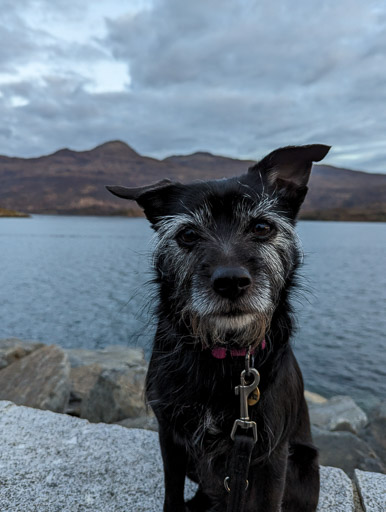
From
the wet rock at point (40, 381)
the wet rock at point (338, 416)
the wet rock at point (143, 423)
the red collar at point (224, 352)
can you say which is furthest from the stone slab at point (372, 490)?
the wet rock at point (338, 416)

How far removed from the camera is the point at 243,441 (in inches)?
95.5

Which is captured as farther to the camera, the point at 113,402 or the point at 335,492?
the point at 113,402

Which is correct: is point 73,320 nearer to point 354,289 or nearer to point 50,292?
point 50,292

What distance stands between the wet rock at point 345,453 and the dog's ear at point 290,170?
4.10 m

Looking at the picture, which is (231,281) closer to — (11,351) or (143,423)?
(143,423)

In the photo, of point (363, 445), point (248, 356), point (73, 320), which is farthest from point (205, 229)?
point (73, 320)

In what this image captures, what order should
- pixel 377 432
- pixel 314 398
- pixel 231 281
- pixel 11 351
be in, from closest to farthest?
pixel 231 281
pixel 377 432
pixel 11 351
pixel 314 398

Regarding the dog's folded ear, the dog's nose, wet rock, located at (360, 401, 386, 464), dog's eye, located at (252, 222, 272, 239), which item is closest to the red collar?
the dog's nose

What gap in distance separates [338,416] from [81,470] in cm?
709

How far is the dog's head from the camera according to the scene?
8.04 ft

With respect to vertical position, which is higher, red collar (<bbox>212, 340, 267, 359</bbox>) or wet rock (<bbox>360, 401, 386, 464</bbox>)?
red collar (<bbox>212, 340, 267, 359</bbox>)

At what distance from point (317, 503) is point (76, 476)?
6.66 feet

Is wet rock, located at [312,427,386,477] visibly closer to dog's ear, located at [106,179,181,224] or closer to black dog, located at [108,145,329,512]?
black dog, located at [108,145,329,512]

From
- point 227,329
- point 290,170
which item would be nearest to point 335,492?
point 227,329
